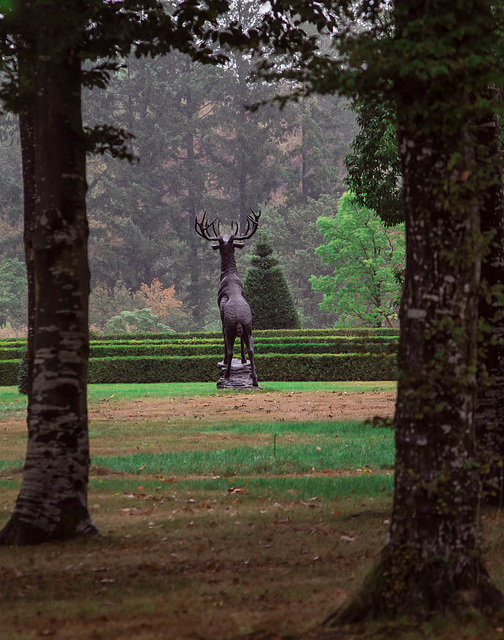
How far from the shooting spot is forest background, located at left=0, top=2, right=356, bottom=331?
45250mm

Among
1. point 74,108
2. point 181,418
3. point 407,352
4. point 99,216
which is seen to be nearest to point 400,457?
point 407,352

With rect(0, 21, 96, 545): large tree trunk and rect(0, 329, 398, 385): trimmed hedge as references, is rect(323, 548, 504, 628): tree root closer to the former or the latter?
rect(0, 21, 96, 545): large tree trunk

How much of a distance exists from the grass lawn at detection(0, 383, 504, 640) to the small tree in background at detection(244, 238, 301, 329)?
1755 centimetres

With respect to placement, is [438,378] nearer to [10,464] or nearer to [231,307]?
[10,464]

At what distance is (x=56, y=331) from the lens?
5461 mm

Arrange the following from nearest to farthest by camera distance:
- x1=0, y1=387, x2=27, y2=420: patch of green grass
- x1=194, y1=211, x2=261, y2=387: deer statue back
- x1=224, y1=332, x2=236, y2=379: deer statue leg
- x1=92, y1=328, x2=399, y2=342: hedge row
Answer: x1=0, y1=387, x2=27, y2=420: patch of green grass, x1=194, y1=211, x2=261, y2=387: deer statue back, x1=224, y1=332, x2=236, y2=379: deer statue leg, x1=92, y1=328, x2=399, y2=342: hedge row

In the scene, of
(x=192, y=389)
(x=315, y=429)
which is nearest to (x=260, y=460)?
(x=315, y=429)

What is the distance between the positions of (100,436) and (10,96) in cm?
645

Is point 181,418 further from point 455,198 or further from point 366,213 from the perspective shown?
point 366,213

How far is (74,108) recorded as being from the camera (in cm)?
573

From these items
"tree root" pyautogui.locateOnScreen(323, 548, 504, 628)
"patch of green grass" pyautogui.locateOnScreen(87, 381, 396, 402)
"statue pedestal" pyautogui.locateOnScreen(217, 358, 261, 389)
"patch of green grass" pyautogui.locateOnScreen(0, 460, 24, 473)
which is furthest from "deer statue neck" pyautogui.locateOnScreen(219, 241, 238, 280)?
"tree root" pyautogui.locateOnScreen(323, 548, 504, 628)

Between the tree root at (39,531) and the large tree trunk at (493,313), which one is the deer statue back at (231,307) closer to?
the large tree trunk at (493,313)

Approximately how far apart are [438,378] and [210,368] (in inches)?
772

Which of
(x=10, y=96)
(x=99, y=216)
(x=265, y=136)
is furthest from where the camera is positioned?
(x=265, y=136)
